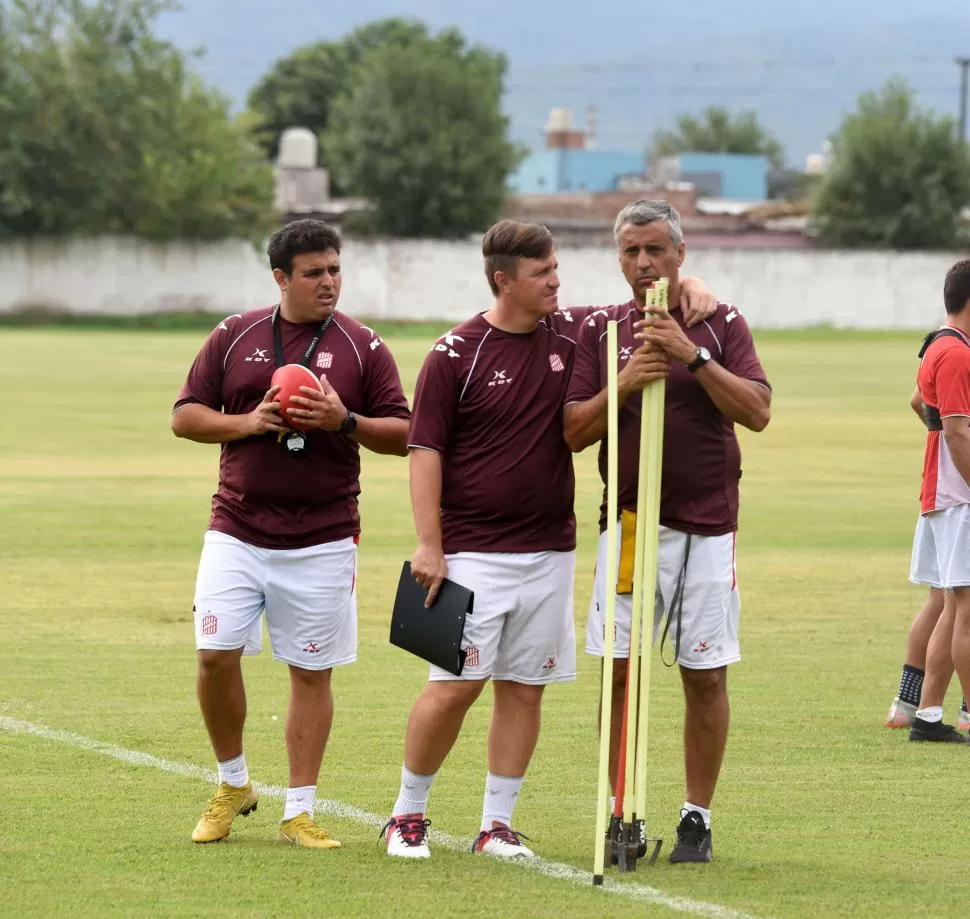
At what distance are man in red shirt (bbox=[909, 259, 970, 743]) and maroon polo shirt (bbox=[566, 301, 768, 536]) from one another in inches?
80.5

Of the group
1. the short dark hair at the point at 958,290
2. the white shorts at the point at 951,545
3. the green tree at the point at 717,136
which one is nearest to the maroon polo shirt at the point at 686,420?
the short dark hair at the point at 958,290

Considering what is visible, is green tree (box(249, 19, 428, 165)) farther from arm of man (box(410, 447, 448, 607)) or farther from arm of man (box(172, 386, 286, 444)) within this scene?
arm of man (box(410, 447, 448, 607))

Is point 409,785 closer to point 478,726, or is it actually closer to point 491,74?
point 478,726

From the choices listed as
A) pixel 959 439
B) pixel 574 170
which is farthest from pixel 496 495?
pixel 574 170

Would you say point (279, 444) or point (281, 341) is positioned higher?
point (281, 341)

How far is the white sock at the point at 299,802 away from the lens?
263 inches

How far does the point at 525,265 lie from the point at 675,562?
117 cm

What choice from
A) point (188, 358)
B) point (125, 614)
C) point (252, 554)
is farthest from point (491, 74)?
point (252, 554)

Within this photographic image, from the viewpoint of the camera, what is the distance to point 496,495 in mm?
6398

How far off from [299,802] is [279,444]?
1325 mm

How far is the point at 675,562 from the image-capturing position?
253 inches

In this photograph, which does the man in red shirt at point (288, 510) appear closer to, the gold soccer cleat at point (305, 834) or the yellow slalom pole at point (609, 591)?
the gold soccer cleat at point (305, 834)

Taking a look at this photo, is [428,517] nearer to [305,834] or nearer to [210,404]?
[210,404]

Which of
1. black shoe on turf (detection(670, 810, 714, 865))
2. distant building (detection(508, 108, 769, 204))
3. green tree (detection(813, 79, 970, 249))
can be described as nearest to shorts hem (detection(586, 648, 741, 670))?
black shoe on turf (detection(670, 810, 714, 865))
